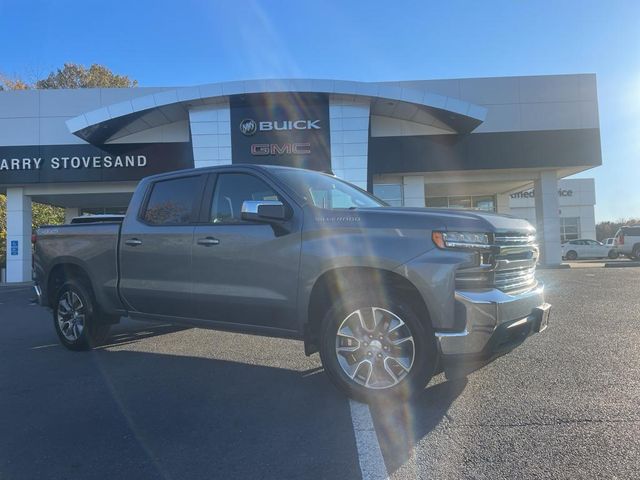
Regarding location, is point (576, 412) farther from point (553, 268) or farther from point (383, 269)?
point (553, 268)

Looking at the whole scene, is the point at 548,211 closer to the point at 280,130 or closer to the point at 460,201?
the point at 460,201

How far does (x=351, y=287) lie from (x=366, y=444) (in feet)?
4.19

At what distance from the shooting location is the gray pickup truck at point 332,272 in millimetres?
3904

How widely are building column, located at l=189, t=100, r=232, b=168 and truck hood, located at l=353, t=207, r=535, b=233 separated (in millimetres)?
15399

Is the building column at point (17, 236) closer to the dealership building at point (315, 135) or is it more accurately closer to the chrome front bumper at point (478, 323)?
the dealership building at point (315, 135)

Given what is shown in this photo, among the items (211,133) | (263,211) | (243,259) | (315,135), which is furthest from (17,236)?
(263,211)

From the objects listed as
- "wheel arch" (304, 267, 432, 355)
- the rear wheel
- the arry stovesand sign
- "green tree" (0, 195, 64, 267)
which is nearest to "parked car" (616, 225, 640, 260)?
the rear wheel

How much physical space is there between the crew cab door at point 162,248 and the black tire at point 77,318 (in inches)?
30.9

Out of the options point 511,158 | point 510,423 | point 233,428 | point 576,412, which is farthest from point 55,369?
point 511,158

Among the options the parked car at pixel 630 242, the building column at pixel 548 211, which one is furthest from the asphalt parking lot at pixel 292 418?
the parked car at pixel 630 242

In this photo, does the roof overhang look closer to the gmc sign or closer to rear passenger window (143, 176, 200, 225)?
the gmc sign

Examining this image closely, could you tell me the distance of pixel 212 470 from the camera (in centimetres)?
313

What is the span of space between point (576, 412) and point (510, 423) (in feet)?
1.92

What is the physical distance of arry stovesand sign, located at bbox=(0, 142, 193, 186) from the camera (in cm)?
2034
